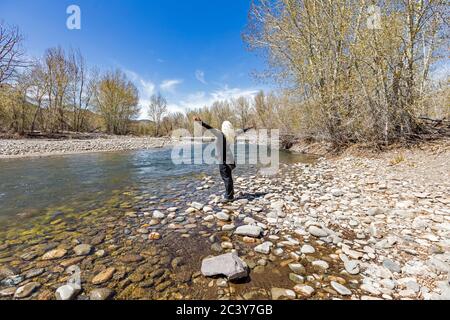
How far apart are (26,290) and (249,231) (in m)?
2.80

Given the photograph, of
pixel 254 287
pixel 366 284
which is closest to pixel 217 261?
pixel 254 287

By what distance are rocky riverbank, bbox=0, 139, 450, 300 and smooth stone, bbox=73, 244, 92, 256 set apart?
1cm

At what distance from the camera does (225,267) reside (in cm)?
223

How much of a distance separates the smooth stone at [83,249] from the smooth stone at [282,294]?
8.61 feet

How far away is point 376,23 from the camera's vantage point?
24.7 feet

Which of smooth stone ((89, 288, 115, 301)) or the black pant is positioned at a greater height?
the black pant

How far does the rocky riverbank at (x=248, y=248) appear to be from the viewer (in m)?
2.00

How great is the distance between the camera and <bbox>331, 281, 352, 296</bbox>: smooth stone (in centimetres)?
187

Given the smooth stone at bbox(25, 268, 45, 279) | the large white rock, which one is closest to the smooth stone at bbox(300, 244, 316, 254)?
the large white rock

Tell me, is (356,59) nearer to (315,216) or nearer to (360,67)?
(360,67)

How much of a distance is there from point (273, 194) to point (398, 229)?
101 inches

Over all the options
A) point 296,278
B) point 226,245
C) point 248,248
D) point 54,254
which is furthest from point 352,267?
point 54,254

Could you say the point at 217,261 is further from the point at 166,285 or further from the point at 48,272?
the point at 48,272

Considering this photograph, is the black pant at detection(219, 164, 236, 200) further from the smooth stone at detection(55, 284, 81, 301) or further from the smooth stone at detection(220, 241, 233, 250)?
the smooth stone at detection(55, 284, 81, 301)
